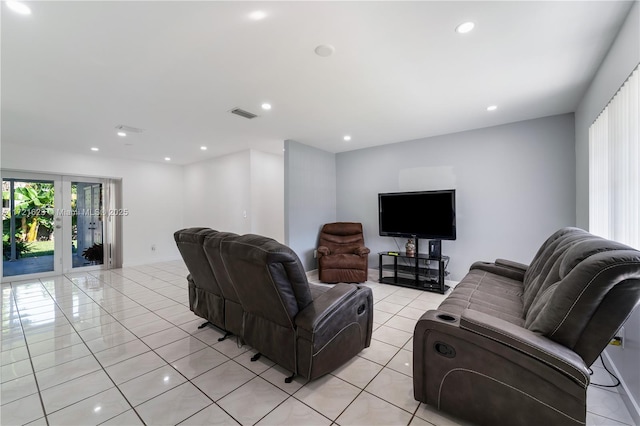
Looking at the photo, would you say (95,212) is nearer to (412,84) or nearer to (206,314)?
(206,314)

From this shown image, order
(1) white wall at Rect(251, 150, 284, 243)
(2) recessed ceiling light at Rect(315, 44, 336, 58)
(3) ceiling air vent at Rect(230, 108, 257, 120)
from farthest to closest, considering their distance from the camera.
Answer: (1) white wall at Rect(251, 150, 284, 243) < (3) ceiling air vent at Rect(230, 108, 257, 120) < (2) recessed ceiling light at Rect(315, 44, 336, 58)

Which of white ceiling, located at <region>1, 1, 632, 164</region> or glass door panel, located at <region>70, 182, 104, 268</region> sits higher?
white ceiling, located at <region>1, 1, 632, 164</region>

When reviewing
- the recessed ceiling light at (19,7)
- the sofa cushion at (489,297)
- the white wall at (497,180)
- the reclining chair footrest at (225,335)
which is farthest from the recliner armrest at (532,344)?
the recessed ceiling light at (19,7)

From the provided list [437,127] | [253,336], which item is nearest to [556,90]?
[437,127]

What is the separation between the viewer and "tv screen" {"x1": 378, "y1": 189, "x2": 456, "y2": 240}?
13.2ft

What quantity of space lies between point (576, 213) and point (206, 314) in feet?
15.6

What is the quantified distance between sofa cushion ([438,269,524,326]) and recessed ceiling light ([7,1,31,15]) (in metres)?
3.37

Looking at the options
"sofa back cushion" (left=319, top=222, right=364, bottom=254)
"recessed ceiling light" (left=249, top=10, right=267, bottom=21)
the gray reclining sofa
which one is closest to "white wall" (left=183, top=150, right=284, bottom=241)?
"sofa back cushion" (left=319, top=222, right=364, bottom=254)

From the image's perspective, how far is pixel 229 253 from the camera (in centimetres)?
192

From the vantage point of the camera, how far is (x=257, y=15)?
67.2 inches

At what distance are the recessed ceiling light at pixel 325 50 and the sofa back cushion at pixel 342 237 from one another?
3.33m

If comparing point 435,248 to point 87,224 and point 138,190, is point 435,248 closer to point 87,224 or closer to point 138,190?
point 138,190

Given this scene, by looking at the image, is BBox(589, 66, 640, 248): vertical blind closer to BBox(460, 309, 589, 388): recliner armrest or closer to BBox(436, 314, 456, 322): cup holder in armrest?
BBox(460, 309, 589, 388): recliner armrest

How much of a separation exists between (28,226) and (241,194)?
401 cm
